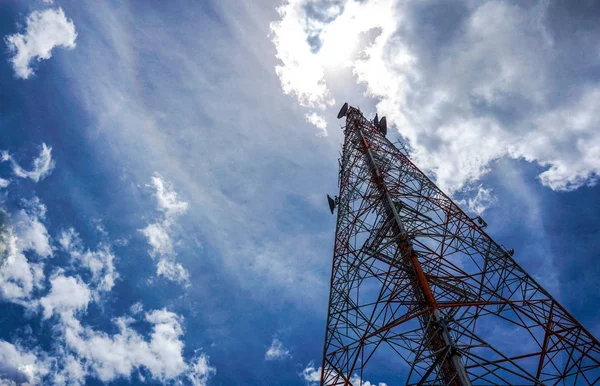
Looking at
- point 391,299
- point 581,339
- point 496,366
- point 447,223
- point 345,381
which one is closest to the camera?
point 496,366

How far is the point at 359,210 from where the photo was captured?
16.0 meters

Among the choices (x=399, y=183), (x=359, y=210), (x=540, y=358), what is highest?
(x=399, y=183)

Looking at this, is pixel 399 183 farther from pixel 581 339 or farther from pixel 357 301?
pixel 581 339

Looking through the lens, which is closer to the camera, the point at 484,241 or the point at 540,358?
the point at 540,358

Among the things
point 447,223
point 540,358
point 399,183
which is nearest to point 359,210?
point 399,183

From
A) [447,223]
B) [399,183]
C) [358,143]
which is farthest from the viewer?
[358,143]

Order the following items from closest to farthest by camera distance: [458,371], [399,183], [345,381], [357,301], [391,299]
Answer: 1. [458,371]
2. [345,381]
3. [391,299]
4. [357,301]
5. [399,183]

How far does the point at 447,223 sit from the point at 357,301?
544 cm

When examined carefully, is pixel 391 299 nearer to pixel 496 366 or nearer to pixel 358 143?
pixel 496 366

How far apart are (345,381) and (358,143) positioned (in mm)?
14233

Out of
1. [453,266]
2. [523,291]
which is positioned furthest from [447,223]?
[523,291]

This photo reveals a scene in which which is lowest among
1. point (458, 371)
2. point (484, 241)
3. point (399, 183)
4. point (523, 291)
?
point (458, 371)

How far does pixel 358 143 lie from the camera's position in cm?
2056

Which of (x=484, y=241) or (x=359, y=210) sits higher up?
(x=359, y=210)
